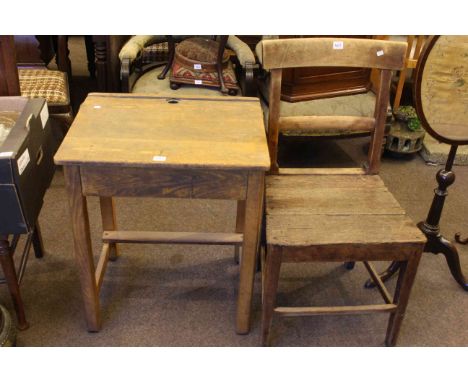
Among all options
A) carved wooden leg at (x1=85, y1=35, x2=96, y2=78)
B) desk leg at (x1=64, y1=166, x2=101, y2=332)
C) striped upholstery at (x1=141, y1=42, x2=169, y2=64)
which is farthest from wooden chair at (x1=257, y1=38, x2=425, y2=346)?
carved wooden leg at (x1=85, y1=35, x2=96, y2=78)

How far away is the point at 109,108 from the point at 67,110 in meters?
0.93

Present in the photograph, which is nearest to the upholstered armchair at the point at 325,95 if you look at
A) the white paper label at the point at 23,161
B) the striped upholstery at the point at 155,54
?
the striped upholstery at the point at 155,54

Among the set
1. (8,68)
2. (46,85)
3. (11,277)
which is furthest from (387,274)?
(46,85)

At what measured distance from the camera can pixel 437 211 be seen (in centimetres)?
186

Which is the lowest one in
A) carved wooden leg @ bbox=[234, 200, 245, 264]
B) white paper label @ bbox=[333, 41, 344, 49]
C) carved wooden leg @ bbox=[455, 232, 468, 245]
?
carved wooden leg @ bbox=[455, 232, 468, 245]

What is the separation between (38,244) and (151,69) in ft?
4.15

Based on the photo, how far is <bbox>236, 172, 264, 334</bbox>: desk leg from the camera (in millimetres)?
1331

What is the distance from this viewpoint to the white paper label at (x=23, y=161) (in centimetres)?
140

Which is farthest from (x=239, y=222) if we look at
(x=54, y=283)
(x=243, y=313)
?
(x=54, y=283)

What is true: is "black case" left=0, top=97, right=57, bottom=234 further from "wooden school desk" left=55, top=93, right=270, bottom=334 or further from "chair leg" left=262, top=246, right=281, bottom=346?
"chair leg" left=262, top=246, right=281, bottom=346

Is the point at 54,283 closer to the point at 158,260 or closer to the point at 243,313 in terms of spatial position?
the point at 158,260

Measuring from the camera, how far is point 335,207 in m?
1.51

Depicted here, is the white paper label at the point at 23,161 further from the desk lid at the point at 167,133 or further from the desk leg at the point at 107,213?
the desk leg at the point at 107,213

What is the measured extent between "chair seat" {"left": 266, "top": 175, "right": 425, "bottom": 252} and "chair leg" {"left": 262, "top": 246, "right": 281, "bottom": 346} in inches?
1.6
